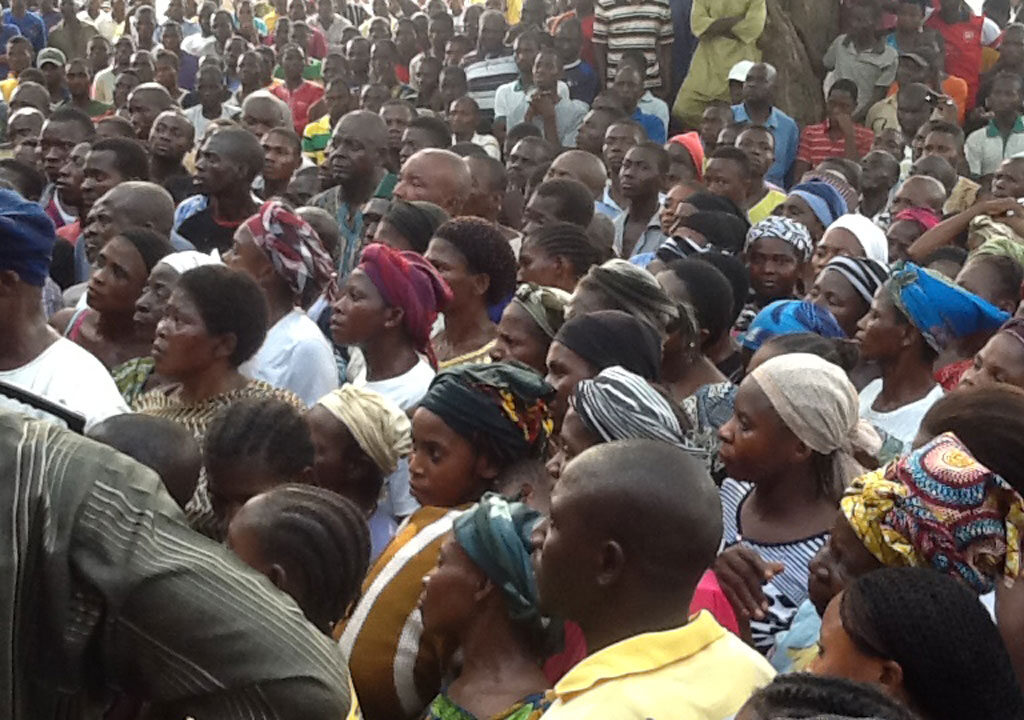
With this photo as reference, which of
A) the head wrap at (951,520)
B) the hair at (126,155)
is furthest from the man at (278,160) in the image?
the head wrap at (951,520)

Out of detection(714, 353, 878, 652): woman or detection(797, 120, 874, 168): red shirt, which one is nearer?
detection(714, 353, 878, 652): woman

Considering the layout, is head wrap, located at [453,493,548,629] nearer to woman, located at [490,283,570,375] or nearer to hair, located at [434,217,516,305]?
woman, located at [490,283,570,375]

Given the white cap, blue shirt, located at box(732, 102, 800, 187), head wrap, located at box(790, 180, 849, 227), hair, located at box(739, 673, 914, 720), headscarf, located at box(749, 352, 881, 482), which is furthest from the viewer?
the white cap

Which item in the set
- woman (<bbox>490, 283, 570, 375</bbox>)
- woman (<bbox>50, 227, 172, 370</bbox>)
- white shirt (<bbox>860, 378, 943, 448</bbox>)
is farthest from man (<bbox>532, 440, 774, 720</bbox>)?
woman (<bbox>50, 227, 172, 370</bbox>)

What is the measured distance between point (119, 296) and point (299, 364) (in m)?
0.78

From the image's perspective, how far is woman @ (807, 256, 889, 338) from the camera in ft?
18.4

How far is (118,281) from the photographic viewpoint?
5.16m

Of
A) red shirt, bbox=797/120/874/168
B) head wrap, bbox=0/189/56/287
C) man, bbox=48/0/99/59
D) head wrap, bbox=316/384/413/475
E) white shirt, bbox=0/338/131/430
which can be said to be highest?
head wrap, bbox=0/189/56/287

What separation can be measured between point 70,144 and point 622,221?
3354 mm

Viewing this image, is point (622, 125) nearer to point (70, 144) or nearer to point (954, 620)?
point (70, 144)

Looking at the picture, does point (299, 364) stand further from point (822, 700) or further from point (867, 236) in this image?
point (822, 700)

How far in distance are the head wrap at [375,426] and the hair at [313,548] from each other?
880 millimetres

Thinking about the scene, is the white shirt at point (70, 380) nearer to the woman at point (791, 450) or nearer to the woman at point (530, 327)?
the woman at point (530, 327)

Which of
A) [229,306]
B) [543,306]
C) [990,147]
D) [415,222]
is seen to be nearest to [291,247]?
[229,306]
